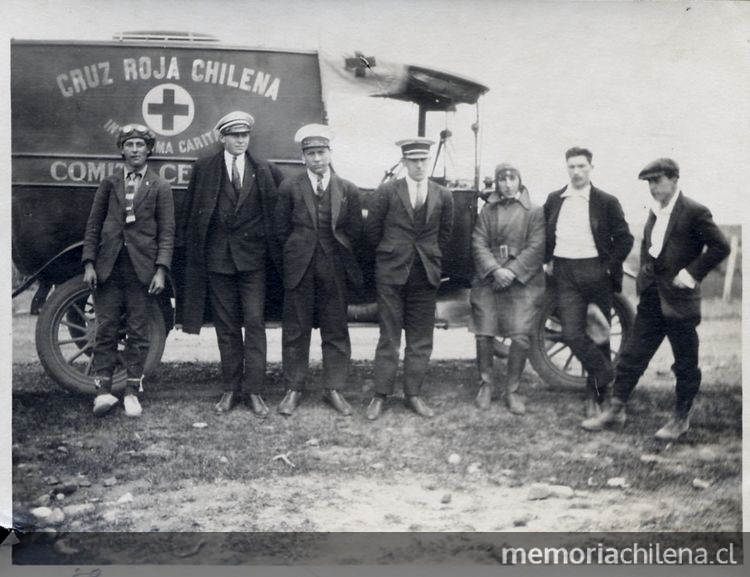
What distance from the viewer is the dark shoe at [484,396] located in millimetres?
4512

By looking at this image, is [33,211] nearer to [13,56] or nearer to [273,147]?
[13,56]

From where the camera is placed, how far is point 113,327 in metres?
4.36

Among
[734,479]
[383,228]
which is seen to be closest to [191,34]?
[383,228]

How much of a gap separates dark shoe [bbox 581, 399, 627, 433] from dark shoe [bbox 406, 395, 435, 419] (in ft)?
2.94

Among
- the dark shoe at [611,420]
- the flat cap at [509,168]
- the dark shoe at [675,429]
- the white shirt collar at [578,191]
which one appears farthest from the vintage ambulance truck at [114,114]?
the dark shoe at [675,429]

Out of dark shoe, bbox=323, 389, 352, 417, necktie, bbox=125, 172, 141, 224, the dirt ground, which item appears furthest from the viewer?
dark shoe, bbox=323, 389, 352, 417

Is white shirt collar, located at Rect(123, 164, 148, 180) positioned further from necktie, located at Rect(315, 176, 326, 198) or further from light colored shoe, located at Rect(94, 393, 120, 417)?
light colored shoe, located at Rect(94, 393, 120, 417)

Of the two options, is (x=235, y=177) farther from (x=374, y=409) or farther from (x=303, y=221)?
(x=374, y=409)

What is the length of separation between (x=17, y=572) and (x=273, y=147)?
277 cm

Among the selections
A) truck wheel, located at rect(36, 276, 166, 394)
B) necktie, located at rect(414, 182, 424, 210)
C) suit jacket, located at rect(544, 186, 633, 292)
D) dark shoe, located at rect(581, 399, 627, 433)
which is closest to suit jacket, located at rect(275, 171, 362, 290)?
necktie, located at rect(414, 182, 424, 210)

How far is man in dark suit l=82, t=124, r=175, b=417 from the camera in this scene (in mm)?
4344

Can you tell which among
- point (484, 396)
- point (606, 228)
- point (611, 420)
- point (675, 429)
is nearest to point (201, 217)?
point (484, 396)

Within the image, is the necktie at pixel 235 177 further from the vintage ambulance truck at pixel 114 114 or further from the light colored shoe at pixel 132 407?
the light colored shoe at pixel 132 407

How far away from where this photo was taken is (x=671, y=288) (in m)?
4.43
